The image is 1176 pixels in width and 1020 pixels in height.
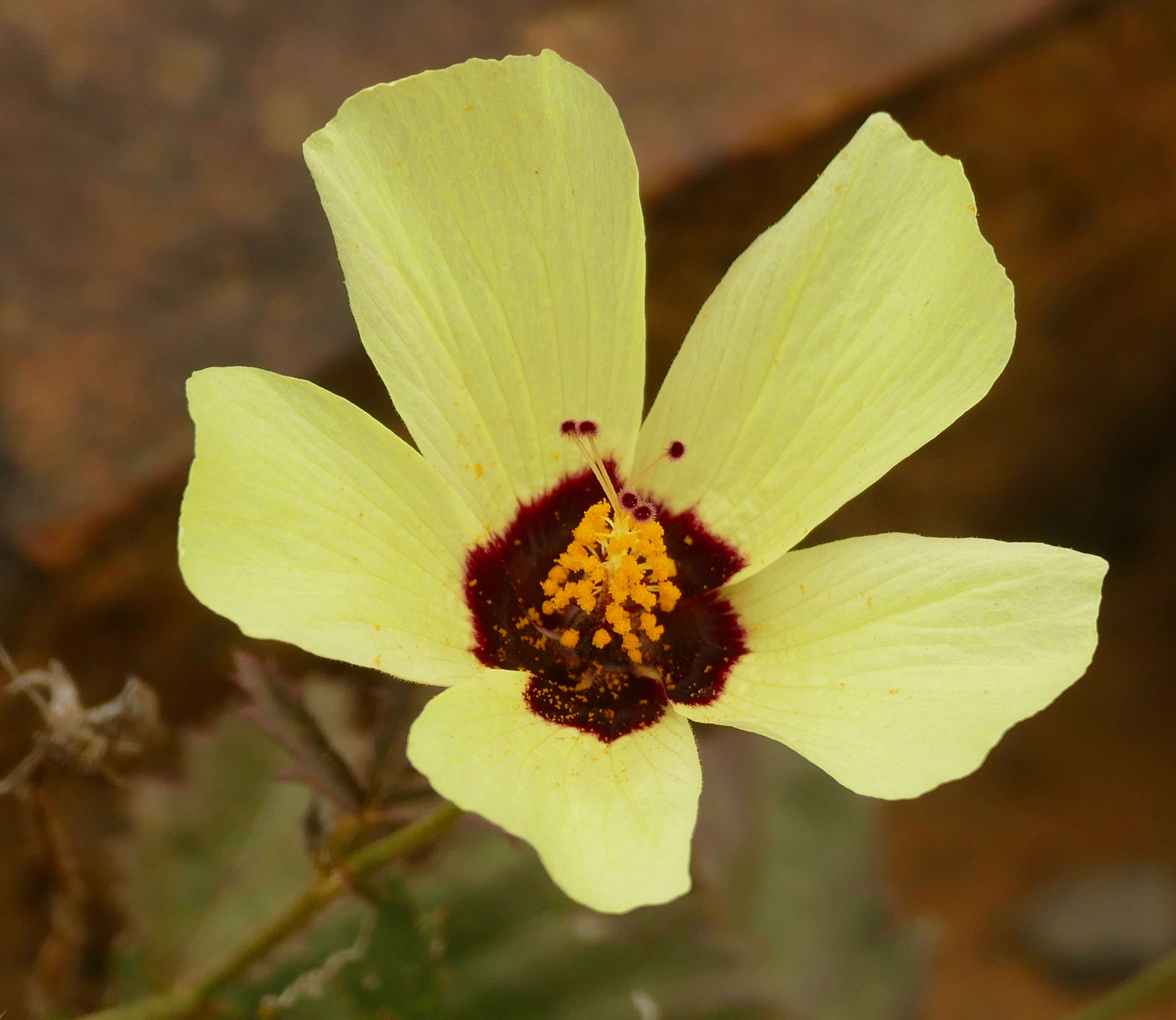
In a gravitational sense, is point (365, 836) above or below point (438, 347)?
below

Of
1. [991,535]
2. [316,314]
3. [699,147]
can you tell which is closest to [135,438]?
[316,314]

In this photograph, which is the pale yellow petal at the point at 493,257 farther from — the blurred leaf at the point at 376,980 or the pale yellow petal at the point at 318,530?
the blurred leaf at the point at 376,980

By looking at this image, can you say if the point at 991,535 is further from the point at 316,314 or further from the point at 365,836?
the point at 365,836

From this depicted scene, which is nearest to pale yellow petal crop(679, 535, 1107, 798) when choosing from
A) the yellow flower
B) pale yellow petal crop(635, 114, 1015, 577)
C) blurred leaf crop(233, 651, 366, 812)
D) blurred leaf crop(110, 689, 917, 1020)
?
the yellow flower

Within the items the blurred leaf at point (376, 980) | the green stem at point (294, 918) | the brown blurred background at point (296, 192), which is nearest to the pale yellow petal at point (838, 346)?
the green stem at point (294, 918)

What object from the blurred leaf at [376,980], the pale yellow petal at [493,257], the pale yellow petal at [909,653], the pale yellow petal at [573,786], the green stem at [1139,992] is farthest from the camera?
the green stem at [1139,992]

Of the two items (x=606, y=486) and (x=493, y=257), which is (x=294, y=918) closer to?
(x=606, y=486)
